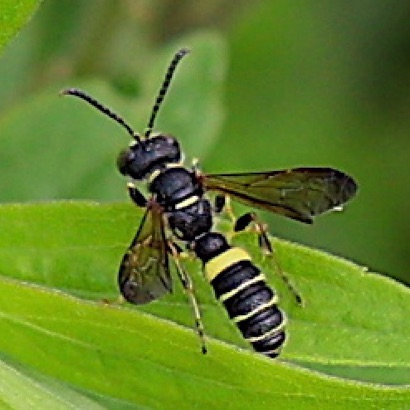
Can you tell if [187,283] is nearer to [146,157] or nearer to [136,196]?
[136,196]

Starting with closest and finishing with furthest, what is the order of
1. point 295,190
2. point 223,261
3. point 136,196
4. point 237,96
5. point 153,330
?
point 153,330, point 223,261, point 136,196, point 295,190, point 237,96

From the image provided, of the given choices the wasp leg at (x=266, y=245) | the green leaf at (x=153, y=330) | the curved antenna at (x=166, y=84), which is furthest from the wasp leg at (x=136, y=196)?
the wasp leg at (x=266, y=245)

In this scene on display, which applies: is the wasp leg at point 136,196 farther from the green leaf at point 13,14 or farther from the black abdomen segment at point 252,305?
the green leaf at point 13,14

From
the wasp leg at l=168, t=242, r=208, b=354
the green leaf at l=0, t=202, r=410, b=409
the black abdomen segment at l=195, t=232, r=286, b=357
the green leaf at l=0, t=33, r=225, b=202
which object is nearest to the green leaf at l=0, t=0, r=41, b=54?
the green leaf at l=0, t=202, r=410, b=409

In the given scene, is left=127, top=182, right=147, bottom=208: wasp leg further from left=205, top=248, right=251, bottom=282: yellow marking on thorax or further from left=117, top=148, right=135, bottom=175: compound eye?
left=205, top=248, right=251, bottom=282: yellow marking on thorax

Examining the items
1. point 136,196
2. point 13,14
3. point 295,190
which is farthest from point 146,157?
point 13,14

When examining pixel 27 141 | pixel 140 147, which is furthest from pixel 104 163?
pixel 140 147
